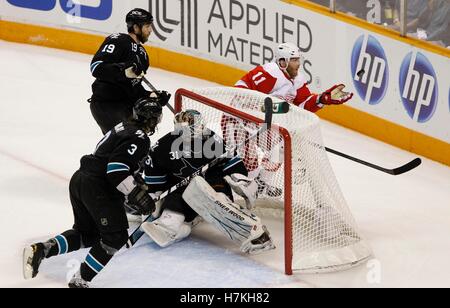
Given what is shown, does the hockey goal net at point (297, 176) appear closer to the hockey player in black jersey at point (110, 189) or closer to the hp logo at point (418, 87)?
the hockey player in black jersey at point (110, 189)

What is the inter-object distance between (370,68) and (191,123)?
106 inches

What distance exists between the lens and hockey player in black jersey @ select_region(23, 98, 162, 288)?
5.30 meters

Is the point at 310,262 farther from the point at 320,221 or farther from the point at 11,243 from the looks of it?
the point at 11,243

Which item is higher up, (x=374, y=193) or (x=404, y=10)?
(x=404, y=10)

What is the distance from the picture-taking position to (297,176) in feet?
19.5

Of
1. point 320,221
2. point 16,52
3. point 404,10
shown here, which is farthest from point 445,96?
point 16,52

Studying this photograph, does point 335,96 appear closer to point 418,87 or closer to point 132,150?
point 418,87

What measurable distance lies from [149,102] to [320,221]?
1.19m

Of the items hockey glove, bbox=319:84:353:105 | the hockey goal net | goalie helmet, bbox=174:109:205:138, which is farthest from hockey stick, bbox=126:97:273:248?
hockey glove, bbox=319:84:353:105

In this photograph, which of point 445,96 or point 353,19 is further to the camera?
point 353,19

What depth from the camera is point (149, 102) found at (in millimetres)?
5453

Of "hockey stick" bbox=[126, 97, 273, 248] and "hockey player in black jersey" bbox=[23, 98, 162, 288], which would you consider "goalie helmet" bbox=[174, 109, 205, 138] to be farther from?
"hockey player in black jersey" bbox=[23, 98, 162, 288]

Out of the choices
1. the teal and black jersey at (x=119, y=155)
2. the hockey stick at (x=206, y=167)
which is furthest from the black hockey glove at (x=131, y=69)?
the teal and black jersey at (x=119, y=155)

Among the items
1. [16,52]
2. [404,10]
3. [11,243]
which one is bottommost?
[16,52]
